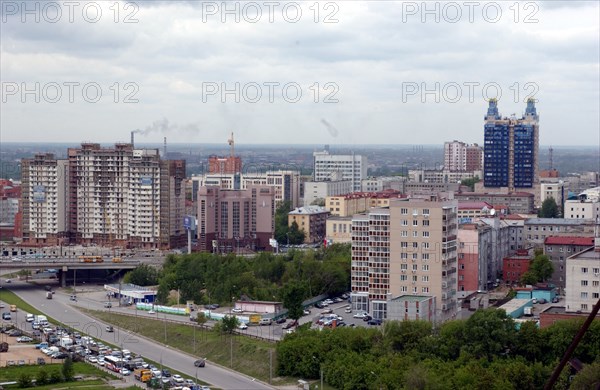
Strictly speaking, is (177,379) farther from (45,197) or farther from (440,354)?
(45,197)

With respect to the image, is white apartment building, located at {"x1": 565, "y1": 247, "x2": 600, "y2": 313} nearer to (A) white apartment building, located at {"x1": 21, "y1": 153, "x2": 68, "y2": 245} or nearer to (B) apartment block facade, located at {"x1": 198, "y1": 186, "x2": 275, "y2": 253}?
(B) apartment block facade, located at {"x1": 198, "y1": 186, "x2": 275, "y2": 253}

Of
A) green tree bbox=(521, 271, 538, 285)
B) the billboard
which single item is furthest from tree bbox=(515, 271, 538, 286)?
the billboard

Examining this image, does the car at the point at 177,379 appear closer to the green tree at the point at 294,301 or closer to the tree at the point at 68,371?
the tree at the point at 68,371

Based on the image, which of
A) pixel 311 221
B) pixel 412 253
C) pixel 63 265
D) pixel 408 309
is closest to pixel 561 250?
pixel 412 253

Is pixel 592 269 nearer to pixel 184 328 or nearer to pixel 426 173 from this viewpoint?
pixel 184 328

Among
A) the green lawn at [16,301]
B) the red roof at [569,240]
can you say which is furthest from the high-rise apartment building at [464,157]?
the green lawn at [16,301]

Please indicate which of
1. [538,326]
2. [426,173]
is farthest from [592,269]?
[426,173]
